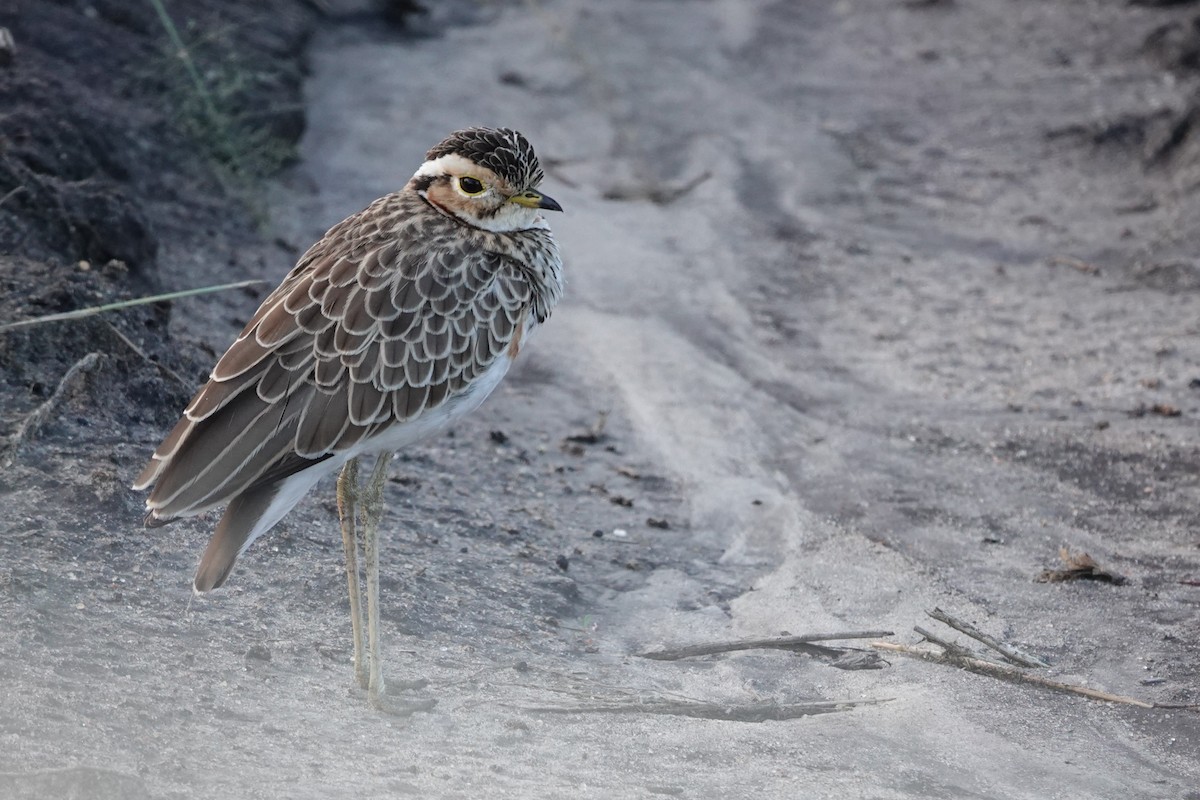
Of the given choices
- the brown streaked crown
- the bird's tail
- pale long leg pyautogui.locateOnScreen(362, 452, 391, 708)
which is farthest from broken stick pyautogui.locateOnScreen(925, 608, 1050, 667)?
the bird's tail

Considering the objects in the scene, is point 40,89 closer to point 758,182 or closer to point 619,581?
point 619,581

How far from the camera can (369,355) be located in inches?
199

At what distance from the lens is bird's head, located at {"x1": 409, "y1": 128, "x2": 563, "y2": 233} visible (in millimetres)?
5469

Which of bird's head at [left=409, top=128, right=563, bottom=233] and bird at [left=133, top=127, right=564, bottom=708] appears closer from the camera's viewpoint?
bird at [left=133, top=127, right=564, bottom=708]

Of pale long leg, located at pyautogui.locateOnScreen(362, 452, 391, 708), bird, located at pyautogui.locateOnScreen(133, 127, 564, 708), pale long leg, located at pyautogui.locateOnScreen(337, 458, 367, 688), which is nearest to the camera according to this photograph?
bird, located at pyautogui.locateOnScreen(133, 127, 564, 708)

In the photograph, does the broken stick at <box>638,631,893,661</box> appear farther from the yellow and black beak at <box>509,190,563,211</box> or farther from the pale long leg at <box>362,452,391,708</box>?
the yellow and black beak at <box>509,190,563,211</box>

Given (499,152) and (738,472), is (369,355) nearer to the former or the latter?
(499,152)

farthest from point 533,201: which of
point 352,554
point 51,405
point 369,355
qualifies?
point 51,405

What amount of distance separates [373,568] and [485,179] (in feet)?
5.24

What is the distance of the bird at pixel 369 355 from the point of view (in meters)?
4.75

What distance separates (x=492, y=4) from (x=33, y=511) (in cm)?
952

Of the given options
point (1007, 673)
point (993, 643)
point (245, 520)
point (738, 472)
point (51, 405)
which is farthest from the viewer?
point (738, 472)

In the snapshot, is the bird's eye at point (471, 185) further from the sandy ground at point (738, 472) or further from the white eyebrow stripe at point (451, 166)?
the sandy ground at point (738, 472)

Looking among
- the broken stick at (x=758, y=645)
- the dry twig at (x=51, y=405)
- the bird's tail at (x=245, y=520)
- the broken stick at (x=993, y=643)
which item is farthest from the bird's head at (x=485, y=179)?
the broken stick at (x=993, y=643)
